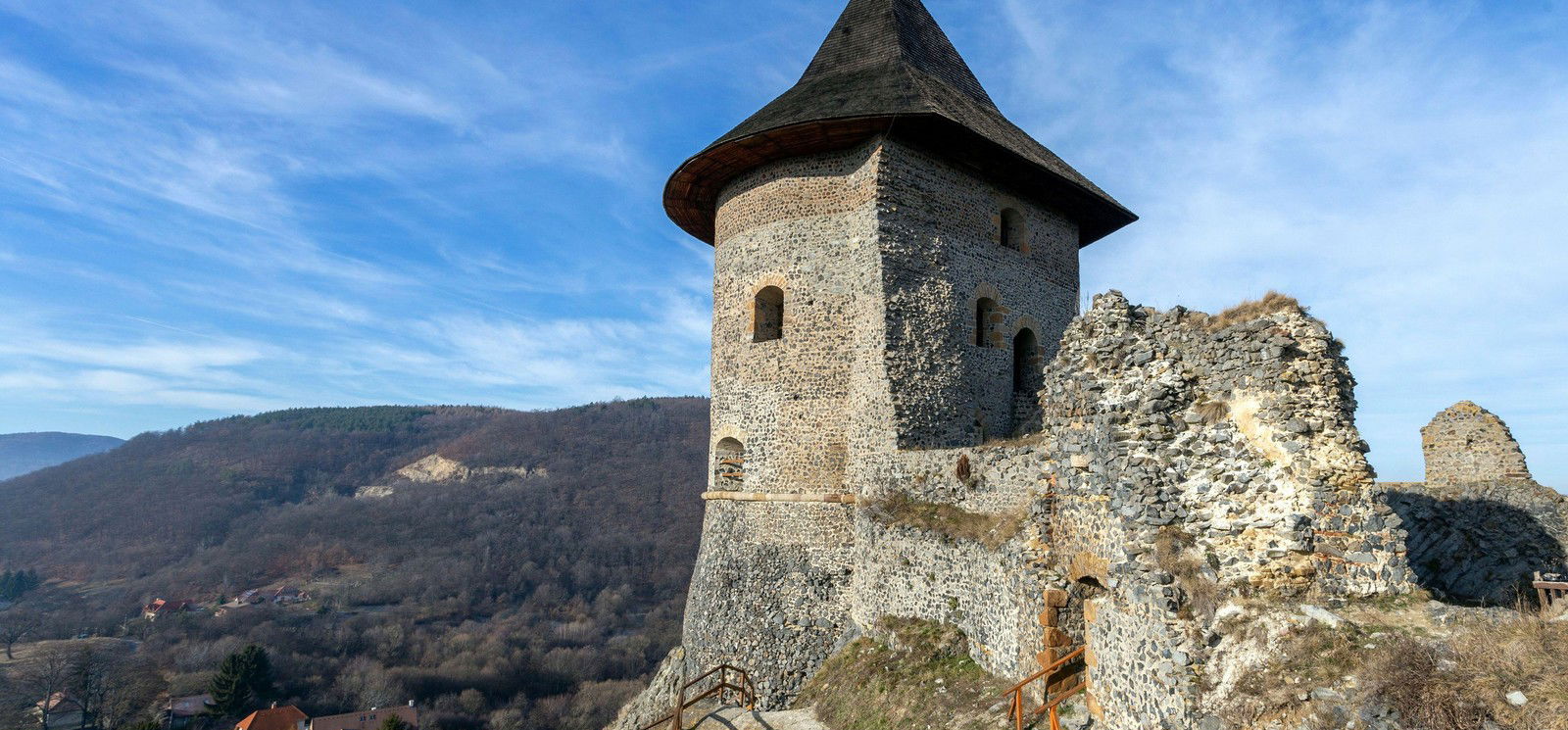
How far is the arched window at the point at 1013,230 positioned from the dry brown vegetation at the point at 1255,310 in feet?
28.6

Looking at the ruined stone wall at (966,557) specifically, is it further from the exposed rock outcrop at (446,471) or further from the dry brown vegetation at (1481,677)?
the exposed rock outcrop at (446,471)

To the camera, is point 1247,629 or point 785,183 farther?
point 785,183

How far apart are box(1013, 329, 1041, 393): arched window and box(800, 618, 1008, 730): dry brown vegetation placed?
5.66 meters

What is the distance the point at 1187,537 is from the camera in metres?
5.68

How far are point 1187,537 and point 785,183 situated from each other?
9.38 metres

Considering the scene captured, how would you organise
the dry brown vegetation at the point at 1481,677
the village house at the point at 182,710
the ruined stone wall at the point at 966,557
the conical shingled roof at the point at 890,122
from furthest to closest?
1. the village house at the point at 182,710
2. the conical shingled roof at the point at 890,122
3. the ruined stone wall at the point at 966,557
4. the dry brown vegetation at the point at 1481,677

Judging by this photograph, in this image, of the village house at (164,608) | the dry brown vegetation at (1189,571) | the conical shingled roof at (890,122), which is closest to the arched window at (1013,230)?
the conical shingled roof at (890,122)

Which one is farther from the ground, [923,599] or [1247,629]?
[1247,629]

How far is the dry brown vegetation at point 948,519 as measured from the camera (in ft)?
29.8

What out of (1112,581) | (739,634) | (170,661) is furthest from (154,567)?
(1112,581)

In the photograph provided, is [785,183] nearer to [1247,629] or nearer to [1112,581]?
[1112,581]

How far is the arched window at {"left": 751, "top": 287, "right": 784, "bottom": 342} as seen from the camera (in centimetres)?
1355

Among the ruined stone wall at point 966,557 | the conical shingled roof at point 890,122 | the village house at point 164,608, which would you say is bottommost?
the village house at point 164,608

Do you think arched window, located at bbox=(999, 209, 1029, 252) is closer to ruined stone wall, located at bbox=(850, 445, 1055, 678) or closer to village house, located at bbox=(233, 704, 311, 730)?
ruined stone wall, located at bbox=(850, 445, 1055, 678)
